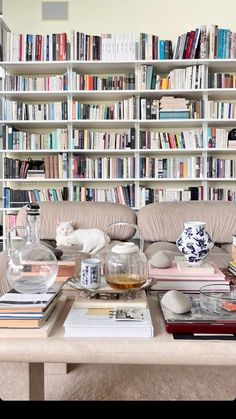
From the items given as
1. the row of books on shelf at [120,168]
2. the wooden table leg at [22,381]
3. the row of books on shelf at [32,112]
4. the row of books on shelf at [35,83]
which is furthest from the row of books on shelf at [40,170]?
the wooden table leg at [22,381]

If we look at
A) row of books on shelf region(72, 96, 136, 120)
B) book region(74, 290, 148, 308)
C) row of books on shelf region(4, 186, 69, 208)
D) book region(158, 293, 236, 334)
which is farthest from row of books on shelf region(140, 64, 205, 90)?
book region(158, 293, 236, 334)

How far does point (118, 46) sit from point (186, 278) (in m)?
3.03

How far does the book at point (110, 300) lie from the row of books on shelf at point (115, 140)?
2.78 meters

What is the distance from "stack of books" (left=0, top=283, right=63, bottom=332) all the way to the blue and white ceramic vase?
1.83ft

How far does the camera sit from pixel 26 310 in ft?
2.74

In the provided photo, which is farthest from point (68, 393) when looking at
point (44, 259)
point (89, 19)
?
point (89, 19)

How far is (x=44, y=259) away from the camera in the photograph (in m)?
1.06

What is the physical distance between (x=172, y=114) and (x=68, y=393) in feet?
9.36

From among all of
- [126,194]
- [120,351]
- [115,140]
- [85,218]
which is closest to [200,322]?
[120,351]

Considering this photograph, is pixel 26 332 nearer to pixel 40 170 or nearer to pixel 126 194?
pixel 126 194

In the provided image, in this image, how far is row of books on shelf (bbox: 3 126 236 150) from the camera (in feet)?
11.9

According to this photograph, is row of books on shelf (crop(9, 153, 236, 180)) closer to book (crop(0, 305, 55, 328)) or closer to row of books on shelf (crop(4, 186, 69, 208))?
row of books on shelf (crop(4, 186, 69, 208))

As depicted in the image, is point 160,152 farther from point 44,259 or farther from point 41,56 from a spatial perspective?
point 44,259

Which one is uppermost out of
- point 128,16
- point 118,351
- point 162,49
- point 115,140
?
point 128,16
